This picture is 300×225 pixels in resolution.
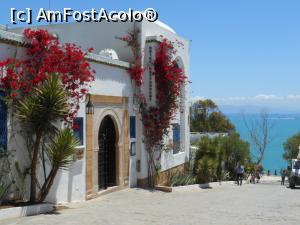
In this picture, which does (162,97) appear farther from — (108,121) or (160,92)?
(108,121)

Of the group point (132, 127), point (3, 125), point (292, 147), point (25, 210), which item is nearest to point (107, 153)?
point (132, 127)

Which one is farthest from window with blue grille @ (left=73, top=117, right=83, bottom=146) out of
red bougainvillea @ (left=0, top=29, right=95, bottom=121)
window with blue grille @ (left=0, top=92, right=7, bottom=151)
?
window with blue grille @ (left=0, top=92, right=7, bottom=151)

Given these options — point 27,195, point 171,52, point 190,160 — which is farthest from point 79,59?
point 190,160

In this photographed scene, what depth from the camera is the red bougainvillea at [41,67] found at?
463 inches

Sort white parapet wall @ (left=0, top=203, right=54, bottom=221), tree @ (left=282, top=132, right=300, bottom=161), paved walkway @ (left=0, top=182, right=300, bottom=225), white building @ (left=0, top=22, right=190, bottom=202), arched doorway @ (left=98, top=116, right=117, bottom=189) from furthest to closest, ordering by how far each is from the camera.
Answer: tree @ (left=282, top=132, right=300, bottom=161), arched doorway @ (left=98, top=116, right=117, bottom=189), white building @ (left=0, top=22, right=190, bottom=202), paved walkway @ (left=0, top=182, right=300, bottom=225), white parapet wall @ (left=0, top=203, right=54, bottom=221)

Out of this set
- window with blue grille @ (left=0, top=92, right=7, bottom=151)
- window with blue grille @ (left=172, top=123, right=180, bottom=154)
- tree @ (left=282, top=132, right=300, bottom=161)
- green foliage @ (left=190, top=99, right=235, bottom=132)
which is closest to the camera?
window with blue grille @ (left=0, top=92, right=7, bottom=151)

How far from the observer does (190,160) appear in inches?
1002

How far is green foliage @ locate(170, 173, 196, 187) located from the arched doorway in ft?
13.4

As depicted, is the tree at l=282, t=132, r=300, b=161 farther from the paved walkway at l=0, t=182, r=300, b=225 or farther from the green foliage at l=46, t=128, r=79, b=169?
the green foliage at l=46, t=128, r=79, b=169

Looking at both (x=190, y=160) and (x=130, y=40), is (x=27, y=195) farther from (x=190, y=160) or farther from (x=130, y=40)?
(x=190, y=160)

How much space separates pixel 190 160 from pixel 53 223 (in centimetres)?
1571

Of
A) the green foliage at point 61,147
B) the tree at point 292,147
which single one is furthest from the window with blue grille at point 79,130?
the tree at point 292,147

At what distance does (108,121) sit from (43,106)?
20.8 feet

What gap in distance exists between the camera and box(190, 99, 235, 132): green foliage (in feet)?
211
